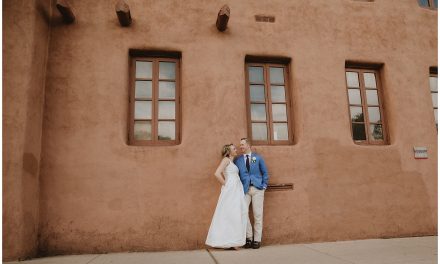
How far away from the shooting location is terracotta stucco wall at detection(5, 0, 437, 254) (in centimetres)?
516

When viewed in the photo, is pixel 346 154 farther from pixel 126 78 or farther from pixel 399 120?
pixel 126 78

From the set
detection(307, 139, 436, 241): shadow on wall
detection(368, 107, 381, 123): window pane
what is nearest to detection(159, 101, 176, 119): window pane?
detection(307, 139, 436, 241): shadow on wall

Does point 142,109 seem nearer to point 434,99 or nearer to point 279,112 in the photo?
point 279,112

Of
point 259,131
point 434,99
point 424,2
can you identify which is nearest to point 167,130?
point 259,131

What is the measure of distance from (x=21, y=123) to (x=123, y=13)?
2280mm

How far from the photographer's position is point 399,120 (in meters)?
6.18

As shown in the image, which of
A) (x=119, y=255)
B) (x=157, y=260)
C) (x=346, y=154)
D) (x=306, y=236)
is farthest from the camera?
(x=346, y=154)

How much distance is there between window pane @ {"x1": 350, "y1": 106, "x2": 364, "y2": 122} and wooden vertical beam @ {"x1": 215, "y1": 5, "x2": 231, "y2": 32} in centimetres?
276

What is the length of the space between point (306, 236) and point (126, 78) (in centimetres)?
391

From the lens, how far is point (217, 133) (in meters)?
5.54

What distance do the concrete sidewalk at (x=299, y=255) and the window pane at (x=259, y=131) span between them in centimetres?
180

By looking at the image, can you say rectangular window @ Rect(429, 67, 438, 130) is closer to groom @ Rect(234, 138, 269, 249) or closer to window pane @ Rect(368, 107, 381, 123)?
window pane @ Rect(368, 107, 381, 123)

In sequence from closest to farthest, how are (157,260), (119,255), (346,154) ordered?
(157,260), (119,255), (346,154)

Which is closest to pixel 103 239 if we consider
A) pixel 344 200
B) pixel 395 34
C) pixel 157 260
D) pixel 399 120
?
pixel 157 260
